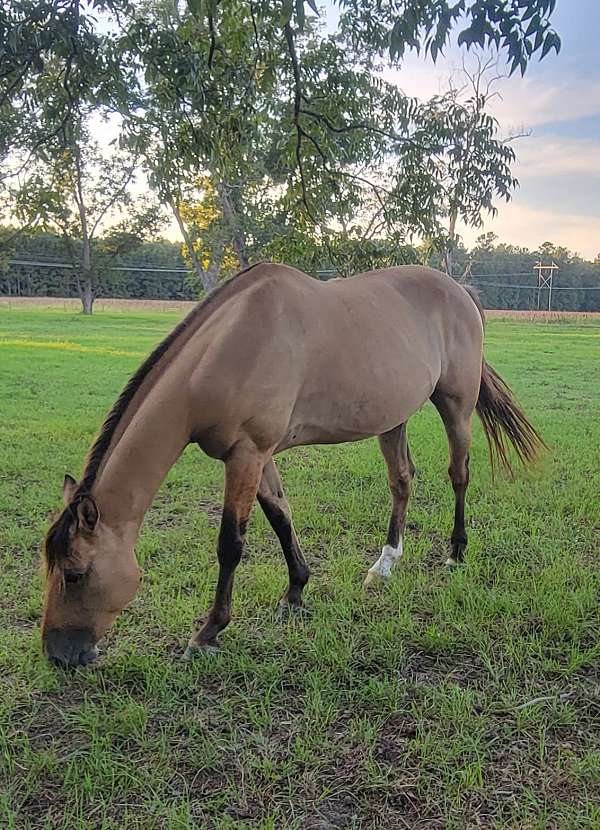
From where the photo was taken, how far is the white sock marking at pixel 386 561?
3.27 metres

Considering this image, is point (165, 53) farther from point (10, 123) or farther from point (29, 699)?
point (29, 699)

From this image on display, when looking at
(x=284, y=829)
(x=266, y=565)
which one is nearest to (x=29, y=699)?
(x=284, y=829)

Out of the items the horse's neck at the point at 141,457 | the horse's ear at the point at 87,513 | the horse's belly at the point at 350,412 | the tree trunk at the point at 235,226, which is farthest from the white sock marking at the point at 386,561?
the tree trunk at the point at 235,226

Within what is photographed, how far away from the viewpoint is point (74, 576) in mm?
2166

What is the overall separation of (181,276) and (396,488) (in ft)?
164

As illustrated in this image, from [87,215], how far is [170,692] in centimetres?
3864

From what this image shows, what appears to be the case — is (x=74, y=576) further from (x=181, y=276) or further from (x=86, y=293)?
(x=181, y=276)

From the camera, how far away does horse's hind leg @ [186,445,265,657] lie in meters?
2.54

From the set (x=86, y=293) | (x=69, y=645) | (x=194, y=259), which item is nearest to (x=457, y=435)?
(x=69, y=645)

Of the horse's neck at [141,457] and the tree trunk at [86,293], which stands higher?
the tree trunk at [86,293]

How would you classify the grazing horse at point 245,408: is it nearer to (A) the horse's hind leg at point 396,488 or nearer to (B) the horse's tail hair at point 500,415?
(A) the horse's hind leg at point 396,488

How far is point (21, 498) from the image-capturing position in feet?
14.7

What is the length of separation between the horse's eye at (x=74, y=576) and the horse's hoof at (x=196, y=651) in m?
0.62

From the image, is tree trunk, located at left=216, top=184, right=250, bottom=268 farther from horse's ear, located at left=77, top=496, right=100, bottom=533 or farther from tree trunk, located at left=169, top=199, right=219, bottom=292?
horse's ear, located at left=77, top=496, right=100, bottom=533
